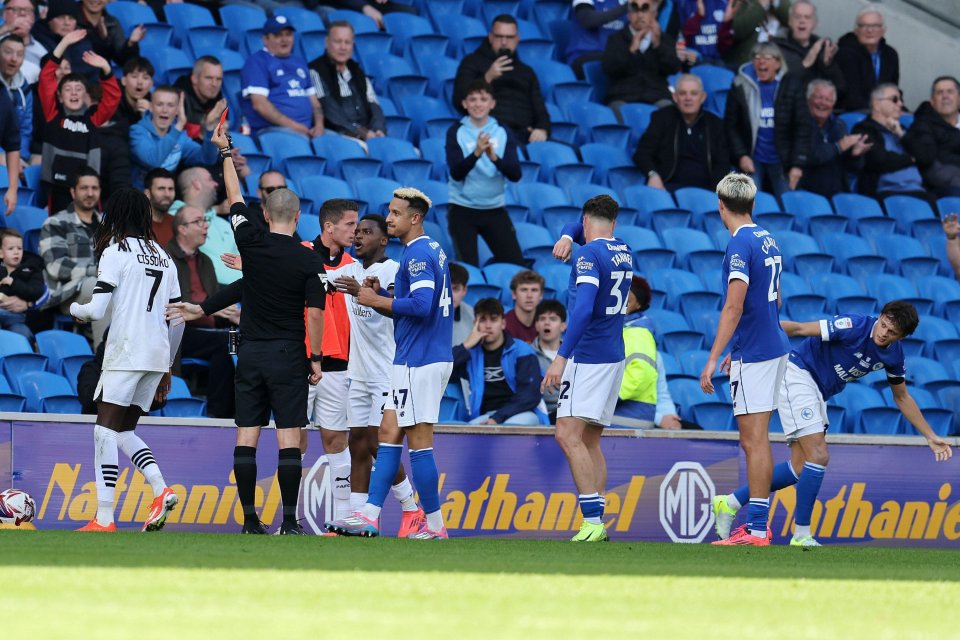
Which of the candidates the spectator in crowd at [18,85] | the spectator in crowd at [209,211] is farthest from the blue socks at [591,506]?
the spectator in crowd at [18,85]

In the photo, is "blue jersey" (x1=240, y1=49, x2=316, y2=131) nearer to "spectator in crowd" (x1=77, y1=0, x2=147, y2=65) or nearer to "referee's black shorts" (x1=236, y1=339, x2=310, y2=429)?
"spectator in crowd" (x1=77, y1=0, x2=147, y2=65)

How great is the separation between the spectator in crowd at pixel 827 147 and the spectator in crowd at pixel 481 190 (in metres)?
4.18

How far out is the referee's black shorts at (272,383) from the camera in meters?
8.44

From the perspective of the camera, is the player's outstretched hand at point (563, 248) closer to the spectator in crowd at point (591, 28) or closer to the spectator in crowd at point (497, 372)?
the spectator in crowd at point (497, 372)

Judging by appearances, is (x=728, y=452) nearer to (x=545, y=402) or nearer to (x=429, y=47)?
(x=545, y=402)

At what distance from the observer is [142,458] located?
8477 millimetres

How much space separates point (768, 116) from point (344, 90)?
4529mm

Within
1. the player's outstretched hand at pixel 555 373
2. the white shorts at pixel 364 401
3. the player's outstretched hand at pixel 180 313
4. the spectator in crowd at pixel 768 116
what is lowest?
the white shorts at pixel 364 401

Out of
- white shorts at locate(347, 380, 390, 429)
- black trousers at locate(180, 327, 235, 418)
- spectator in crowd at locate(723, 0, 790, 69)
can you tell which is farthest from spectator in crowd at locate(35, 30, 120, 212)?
spectator in crowd at locate(723, 0, 790, 69)

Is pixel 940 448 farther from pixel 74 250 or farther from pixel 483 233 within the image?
pixel 74 250

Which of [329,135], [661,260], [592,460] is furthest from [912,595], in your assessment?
[329,135]

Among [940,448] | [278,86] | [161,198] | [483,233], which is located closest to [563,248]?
[940,448]

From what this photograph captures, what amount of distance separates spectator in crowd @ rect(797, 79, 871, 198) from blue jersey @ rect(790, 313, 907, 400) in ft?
20.4

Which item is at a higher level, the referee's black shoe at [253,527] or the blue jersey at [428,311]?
the blue jersey at [428,311]
